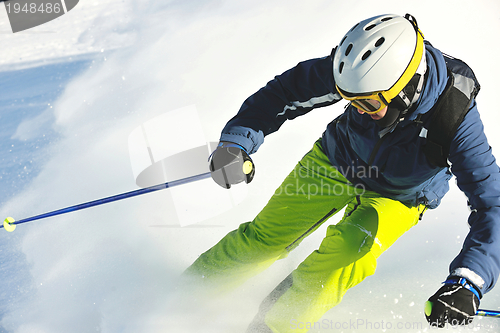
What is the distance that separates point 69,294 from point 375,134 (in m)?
2.52

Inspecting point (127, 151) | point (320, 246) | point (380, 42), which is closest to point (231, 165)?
point (320, 246)

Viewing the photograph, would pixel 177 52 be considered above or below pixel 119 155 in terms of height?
above

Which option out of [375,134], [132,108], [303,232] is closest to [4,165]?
[132,108]

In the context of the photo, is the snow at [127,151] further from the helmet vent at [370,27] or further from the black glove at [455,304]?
the helmet vent at [370,27]

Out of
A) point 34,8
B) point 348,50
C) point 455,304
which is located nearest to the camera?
point 455,304

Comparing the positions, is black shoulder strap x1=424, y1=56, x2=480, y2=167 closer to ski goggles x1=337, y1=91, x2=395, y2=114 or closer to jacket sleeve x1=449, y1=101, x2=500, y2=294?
jacket sleeve x1=449, y1=101, x2=500, y2=294

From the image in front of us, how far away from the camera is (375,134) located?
181cm

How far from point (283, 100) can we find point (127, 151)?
2440 mm

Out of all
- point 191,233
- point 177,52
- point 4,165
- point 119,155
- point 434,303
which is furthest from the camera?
point 177,52

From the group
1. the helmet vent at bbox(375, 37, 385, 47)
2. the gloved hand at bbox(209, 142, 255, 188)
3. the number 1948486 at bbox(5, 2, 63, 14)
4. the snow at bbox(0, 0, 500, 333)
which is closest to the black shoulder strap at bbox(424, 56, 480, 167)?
the helmet vent at bbox(375, 37, 385, 47)

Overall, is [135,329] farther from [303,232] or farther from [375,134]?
[375,134]

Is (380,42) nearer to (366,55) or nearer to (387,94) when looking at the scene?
(366,55)

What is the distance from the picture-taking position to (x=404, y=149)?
5.69 feet

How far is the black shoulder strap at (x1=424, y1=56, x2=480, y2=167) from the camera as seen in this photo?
4.96 feet
